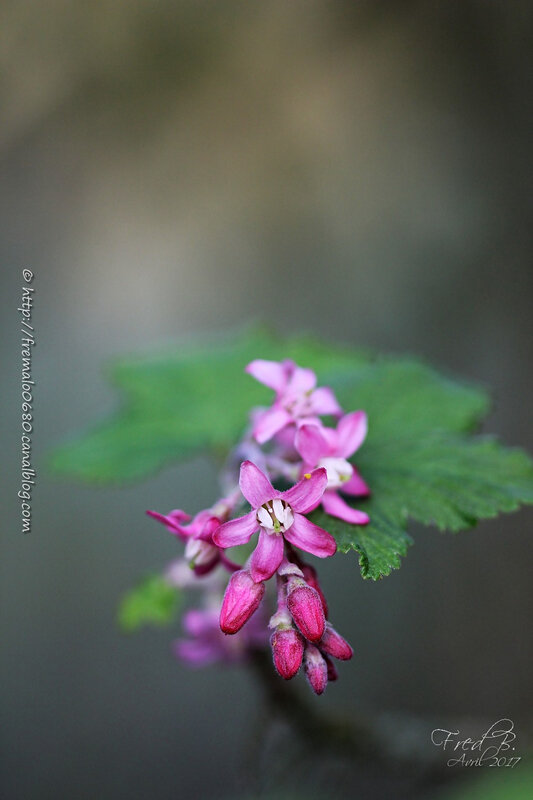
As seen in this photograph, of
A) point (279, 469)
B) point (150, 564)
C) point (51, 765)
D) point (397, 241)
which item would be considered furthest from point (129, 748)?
point (397, 241)

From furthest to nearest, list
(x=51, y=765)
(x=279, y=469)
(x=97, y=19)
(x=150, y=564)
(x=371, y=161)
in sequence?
(x=371, y=161) → (x=97, y=19) → (x=150, y=564) → (x=51, y=765) → (x=279, y=469)

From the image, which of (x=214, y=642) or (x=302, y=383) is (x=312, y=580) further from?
(x=214, y=642)

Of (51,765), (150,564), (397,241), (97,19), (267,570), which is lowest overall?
(51,765)

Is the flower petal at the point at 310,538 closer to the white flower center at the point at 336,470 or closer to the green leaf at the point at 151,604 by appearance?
the white flower center at the point at 336,470

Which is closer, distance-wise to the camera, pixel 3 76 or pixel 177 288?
pixel 3 76

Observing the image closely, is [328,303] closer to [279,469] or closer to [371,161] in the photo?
[371,161]

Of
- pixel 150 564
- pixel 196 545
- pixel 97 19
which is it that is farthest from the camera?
pixel 97 19
